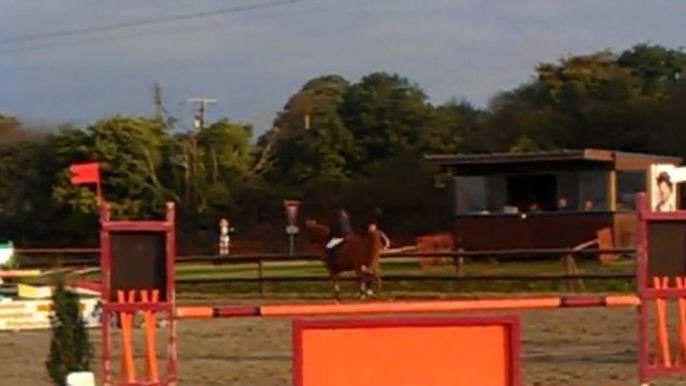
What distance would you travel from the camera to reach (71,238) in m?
59.7

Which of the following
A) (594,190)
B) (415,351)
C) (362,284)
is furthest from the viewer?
(594,190)

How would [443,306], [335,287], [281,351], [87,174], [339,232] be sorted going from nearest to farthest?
[443,306] → [281,351] → [335,287] → [339,232] → [87,174]

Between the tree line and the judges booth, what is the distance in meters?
13.0

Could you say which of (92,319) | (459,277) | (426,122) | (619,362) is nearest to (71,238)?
(426,122)

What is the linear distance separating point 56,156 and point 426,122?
15.5 meters

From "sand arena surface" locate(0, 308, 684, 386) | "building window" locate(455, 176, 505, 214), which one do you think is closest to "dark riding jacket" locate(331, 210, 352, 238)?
"sand arena surface" locate(0, 308, 684, 386)

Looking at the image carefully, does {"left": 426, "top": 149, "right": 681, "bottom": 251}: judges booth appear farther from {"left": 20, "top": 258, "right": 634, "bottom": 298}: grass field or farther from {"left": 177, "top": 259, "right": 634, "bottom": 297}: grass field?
{"left": 177, "top": 259, "right": 634, "bottom": 297}: grass field

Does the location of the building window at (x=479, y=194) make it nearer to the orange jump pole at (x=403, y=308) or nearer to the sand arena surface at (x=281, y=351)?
the sand arena surface at (x=281, y=351)

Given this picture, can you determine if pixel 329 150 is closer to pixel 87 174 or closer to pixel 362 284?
pixel 87 174

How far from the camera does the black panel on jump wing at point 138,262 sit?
35.7ft

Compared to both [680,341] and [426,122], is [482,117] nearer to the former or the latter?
[426,122]


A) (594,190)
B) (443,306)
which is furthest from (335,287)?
(443,306)

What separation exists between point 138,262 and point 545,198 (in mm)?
30331

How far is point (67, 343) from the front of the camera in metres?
10.5
